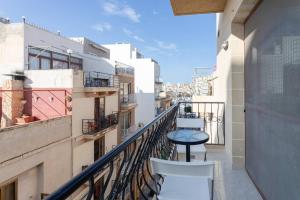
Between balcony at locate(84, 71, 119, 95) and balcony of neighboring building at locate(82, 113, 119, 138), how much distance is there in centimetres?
134

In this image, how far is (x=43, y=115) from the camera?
29.4 feet

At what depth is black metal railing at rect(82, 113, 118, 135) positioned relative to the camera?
9609 millimetres

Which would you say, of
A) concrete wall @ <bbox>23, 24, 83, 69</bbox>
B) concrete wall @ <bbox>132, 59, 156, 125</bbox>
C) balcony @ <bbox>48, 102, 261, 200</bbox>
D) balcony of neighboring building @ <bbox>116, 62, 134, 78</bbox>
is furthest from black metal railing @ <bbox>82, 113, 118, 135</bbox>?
concrete wall @ <bbox>132, 59, 156, 125</bbox>

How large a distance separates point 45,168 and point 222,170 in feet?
19.0

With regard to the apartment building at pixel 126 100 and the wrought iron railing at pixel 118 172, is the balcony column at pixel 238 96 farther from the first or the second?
the apartment building at pixel 126 100

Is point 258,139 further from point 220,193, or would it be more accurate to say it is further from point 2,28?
point 2,28

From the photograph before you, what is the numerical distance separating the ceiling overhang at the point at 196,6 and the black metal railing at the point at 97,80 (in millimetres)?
6464

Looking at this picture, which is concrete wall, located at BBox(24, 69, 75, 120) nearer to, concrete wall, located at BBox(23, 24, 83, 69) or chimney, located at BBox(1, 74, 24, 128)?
chimney, located at BBox(1, 74, 24, 128)

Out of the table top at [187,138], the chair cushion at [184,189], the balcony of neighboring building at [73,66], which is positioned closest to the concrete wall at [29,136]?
the balcony of neighboring building at [73,66]

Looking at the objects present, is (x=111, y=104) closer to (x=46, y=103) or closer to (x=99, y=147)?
(x=99, y=147)

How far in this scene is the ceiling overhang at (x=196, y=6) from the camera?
12.9 feet

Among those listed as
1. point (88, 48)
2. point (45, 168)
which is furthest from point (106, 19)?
point (45, 168)

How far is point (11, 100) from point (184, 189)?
8.48m

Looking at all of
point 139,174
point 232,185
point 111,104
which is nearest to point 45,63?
point 111,104
